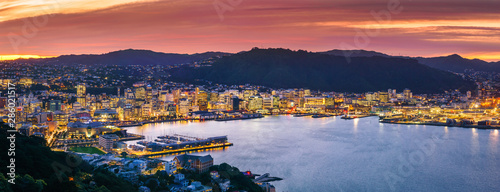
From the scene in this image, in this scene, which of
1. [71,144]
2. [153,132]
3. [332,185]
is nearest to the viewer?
[332,185]

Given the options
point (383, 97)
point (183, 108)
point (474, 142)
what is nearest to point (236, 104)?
point (183, 108)

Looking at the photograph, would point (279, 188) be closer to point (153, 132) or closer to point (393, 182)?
point (393, 182)

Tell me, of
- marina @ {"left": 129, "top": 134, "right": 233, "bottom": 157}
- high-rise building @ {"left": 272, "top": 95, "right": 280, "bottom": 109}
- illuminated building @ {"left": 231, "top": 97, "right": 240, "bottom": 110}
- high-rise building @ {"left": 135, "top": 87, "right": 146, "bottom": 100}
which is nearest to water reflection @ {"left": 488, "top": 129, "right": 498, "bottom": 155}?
marina @ {"left": 129, "top": 134, "right": 233, "bottom": 157}

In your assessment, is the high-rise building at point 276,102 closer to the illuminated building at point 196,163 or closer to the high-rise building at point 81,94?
the high-rise building at point 81,94

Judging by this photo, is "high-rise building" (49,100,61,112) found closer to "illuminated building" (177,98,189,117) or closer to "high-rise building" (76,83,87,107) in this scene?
"high-rise building" (76,83,87,107)

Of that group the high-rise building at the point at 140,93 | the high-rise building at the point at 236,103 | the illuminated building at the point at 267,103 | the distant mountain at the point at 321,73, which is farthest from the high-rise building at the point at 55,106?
the distant mountain at the point at 321,73

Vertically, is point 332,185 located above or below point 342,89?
below

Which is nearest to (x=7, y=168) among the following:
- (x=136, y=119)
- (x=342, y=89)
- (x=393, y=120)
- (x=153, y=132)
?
(x=153, y=132)

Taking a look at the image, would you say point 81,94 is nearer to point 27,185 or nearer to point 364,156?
point 364,156
